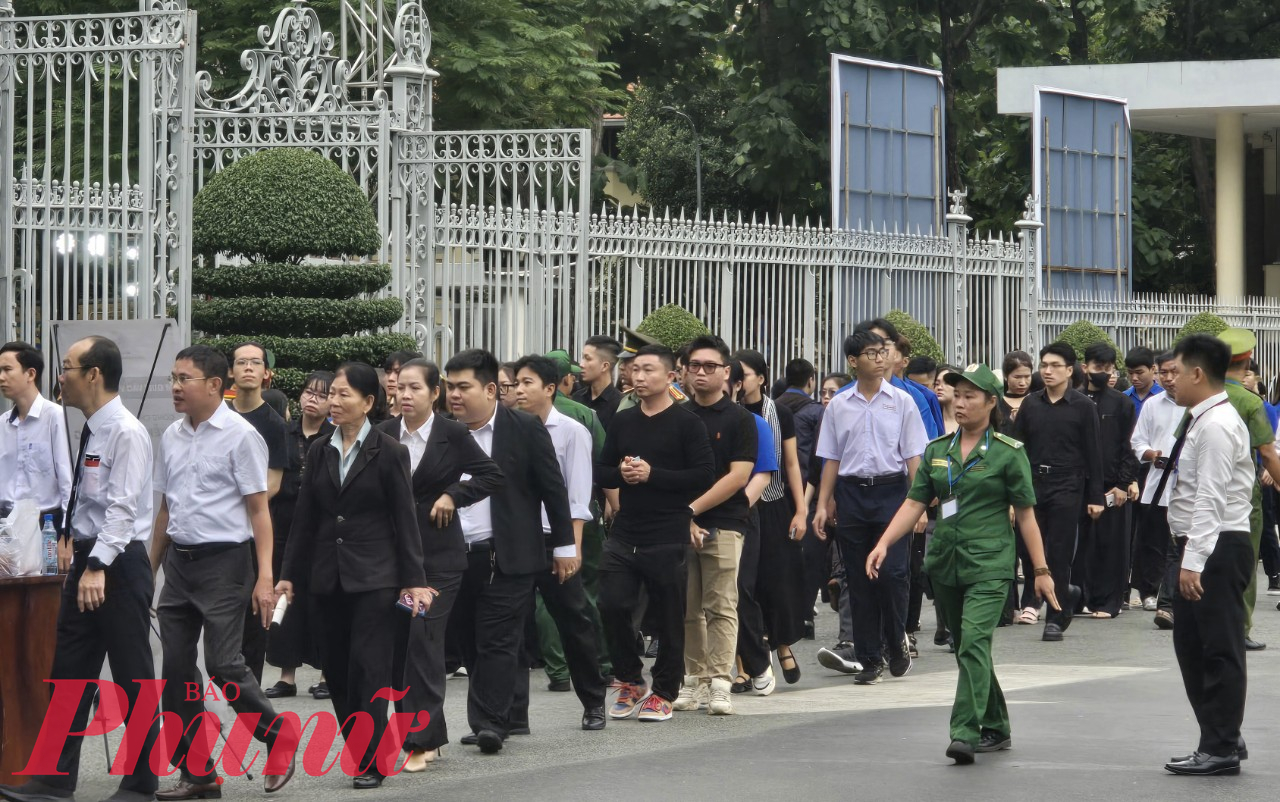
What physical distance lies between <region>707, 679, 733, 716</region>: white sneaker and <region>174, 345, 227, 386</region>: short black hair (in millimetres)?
3164

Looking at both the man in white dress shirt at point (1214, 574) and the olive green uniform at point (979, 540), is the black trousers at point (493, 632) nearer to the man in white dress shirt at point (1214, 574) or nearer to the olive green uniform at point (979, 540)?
the olive green uniform at point (979, 540)

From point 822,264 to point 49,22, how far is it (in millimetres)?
8586

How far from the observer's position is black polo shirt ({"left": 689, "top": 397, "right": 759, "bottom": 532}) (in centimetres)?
952

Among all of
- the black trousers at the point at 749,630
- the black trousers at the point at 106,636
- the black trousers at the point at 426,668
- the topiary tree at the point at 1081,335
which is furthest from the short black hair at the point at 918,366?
the topiary tree at the point at 1081,335

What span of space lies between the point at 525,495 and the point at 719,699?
5.35 feet

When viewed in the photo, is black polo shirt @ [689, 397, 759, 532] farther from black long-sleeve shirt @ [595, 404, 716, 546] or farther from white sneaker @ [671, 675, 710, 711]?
white sneaker @ [671, 675, 710, 711]

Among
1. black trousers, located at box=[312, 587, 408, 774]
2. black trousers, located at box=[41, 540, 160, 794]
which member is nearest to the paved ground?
black trousers, located at box=[312, 587, 408, 774]

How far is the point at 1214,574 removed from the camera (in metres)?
7.81

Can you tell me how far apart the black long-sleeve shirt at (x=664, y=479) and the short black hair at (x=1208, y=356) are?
7.61ft

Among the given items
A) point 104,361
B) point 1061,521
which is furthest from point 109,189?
point 1061,521

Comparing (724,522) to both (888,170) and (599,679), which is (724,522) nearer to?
(599,679)

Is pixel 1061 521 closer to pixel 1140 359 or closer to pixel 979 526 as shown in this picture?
pixel 1140 359

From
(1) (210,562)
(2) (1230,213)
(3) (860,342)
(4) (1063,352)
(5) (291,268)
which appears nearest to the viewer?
(1) (210,562)

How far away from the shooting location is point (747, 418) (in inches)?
378
